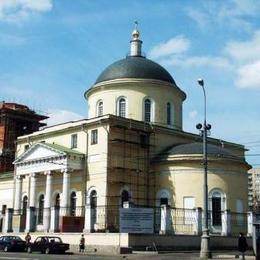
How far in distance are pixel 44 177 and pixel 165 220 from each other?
16378 mm

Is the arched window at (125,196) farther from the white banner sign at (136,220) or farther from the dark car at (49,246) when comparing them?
the dark car at (49,246)

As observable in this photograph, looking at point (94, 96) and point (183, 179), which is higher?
point (94, 96)

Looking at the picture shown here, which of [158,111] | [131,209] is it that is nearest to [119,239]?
[131,209]

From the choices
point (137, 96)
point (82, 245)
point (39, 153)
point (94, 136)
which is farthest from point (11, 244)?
point (137, 96)

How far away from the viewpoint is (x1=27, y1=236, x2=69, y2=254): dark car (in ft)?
120

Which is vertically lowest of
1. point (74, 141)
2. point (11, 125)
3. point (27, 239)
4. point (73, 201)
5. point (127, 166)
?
point (27, 239)

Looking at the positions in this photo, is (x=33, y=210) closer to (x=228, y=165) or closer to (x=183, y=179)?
(x=183, y=179)

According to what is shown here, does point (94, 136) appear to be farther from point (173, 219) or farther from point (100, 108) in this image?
point (173, 219)

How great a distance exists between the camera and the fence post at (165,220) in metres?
40.3

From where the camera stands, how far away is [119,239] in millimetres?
36938

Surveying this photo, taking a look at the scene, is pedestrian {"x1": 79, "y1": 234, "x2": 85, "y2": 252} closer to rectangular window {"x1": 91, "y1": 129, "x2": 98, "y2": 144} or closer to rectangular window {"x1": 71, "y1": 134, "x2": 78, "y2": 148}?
rectangular window {"x1": 91, "y1": 129, "x2": 98, "y2": 144}

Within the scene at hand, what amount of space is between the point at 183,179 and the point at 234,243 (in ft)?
23.7

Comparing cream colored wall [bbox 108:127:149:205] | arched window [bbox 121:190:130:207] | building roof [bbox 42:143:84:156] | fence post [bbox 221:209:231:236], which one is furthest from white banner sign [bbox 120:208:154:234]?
building roof [bbox 42:143:84:156]

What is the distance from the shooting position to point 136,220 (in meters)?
37.5
